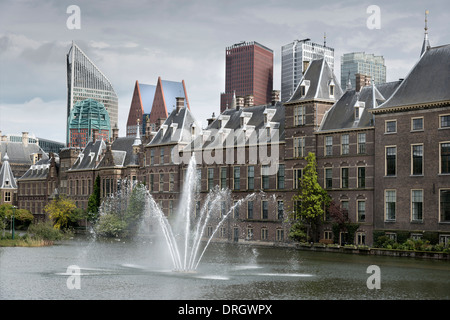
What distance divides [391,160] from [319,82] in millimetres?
13130

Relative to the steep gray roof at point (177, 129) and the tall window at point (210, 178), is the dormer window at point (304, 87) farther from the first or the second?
the steep gray roof at point (177, 129)

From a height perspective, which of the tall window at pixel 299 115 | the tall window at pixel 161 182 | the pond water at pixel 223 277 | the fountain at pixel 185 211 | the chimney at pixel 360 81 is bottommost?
the pond water at pixel 223 277

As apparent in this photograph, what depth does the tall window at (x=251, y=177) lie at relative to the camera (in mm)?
78312

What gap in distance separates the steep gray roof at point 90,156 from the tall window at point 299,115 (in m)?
49.3

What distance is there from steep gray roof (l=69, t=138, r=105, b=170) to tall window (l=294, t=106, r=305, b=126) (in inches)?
1940

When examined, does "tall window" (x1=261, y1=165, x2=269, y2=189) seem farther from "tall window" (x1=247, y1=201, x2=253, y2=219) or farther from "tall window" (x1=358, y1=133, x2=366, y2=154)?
"tall window" (x1=358, y1=133, x2=366, y2=154)

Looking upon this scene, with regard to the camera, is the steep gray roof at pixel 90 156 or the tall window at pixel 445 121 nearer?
the tall window at pixel 445 121

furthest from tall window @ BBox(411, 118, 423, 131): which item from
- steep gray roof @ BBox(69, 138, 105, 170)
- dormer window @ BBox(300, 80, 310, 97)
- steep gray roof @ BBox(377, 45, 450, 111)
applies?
steep gray roof @ BBox(69, 138, 105, 170)

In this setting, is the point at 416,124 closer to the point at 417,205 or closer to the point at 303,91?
the point at 417,205

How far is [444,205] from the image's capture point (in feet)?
191

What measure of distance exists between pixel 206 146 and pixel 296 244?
22628 mm

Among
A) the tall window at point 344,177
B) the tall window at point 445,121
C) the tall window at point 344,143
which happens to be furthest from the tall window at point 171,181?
the tall window at point 445,121
